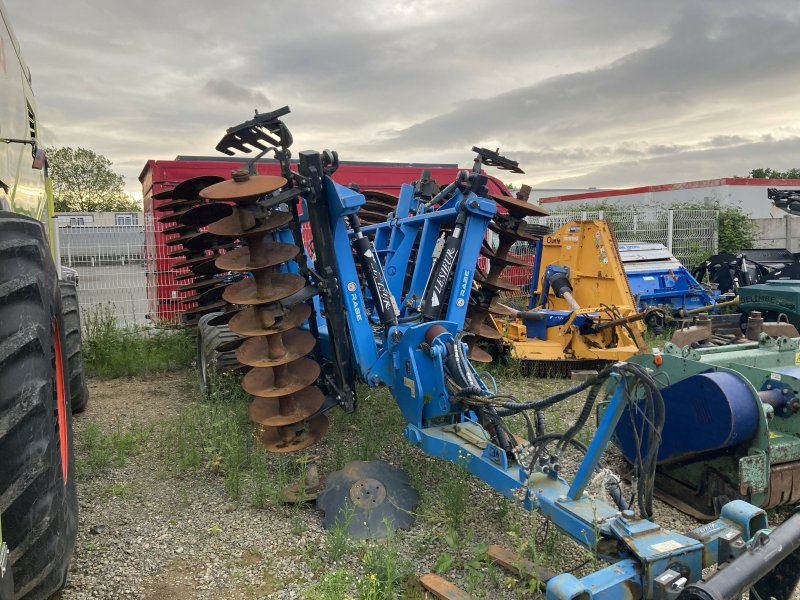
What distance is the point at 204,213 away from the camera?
203 inches

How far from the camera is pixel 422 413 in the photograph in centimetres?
391

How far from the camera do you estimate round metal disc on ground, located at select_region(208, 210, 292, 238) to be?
388 centimetres

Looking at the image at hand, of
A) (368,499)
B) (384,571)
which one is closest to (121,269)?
(368,499)

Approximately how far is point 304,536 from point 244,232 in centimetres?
180

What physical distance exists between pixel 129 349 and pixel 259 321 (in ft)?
14.8

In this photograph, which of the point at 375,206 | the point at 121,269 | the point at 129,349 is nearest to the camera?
the point at 375,206

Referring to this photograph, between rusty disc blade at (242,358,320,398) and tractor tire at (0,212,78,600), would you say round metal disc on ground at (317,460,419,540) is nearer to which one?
rusty disc blade at (242,358,320,398)

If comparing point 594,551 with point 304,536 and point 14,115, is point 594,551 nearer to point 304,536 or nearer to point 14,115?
point 304,536

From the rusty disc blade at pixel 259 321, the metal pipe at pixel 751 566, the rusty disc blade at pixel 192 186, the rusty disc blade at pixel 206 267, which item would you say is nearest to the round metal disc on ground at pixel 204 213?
the rusty disc blade at pixel 192 186

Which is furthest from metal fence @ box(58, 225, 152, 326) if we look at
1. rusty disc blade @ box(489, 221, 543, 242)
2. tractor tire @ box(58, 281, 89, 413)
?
rusty disc blade @ box(489, 221, 543, 242)

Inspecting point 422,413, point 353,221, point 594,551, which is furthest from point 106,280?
point 594,551

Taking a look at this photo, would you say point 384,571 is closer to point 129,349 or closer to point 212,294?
point 212,294

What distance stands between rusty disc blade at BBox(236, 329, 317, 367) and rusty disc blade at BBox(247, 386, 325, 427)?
0.94ft

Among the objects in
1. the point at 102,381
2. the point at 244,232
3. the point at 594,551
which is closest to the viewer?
the point at 594,551
